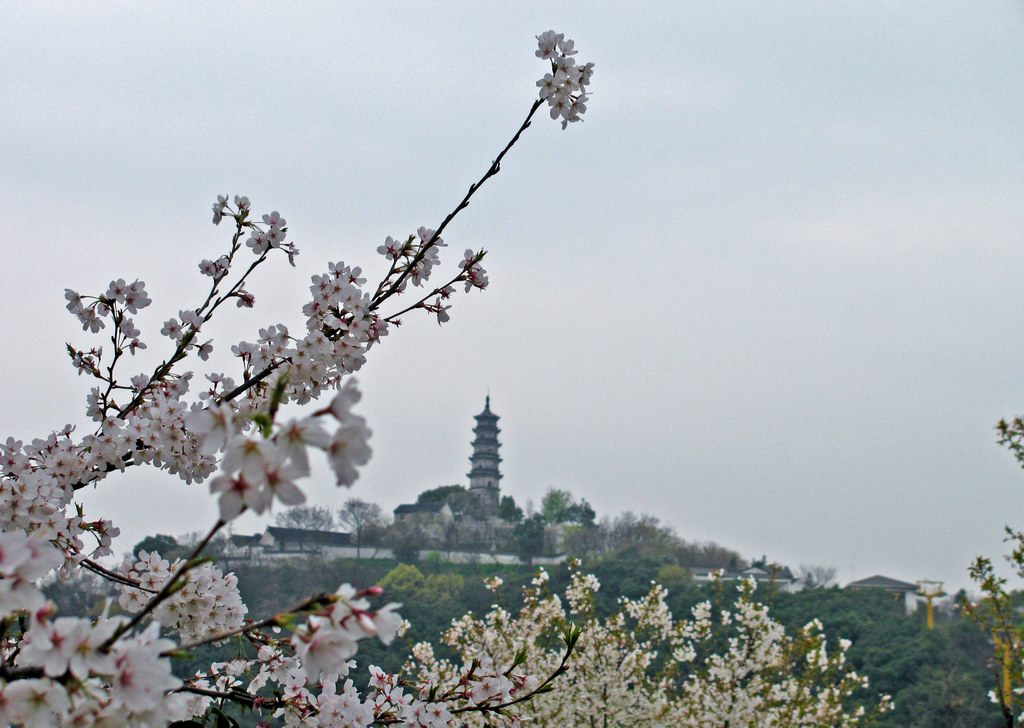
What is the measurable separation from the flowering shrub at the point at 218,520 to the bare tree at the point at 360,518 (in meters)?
54.6

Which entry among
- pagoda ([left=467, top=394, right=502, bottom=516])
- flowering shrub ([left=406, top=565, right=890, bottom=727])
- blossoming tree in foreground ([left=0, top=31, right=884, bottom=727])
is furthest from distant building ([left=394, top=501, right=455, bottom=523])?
blossoming tree in foreground ([left=0, top=31, right=884, bottom=727])

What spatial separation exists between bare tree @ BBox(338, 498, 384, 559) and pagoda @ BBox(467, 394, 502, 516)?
77.7 feet

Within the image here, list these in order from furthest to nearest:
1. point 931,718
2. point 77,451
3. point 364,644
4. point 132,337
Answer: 1. point 931,718
2. point 364,644
3. point 132,337
4. point 77,451

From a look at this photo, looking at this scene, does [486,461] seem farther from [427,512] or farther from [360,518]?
[360,518]

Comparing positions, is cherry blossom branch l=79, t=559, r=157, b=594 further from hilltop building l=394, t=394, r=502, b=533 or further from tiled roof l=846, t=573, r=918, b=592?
hilltop building l=394, t=394, r=502, b=533

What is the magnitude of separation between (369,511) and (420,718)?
57.1m

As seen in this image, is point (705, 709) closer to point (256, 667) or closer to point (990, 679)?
point (256, 667)

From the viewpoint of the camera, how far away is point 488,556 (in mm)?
55312

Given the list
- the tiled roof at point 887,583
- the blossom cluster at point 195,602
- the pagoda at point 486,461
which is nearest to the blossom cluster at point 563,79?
the blossom cluster at point 195,602

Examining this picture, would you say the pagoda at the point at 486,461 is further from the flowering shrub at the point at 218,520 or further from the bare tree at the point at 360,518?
the flowering shrub at the point at 218,520

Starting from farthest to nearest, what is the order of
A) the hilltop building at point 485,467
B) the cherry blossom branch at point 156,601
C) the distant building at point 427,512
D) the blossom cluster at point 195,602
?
the hilltop building at point 485,467 < the distant building at point 427,512 < the blossom cluster at point 195,602 < the cherry blossom branch at point 156,601

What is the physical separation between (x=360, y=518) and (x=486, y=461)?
27858 mm

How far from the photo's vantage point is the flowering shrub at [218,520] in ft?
3.56

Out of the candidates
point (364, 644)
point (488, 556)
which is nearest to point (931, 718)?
point (364, 644)
